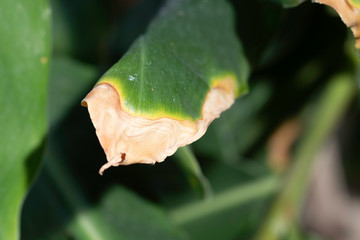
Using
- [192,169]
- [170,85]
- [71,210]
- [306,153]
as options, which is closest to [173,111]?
[170,85]

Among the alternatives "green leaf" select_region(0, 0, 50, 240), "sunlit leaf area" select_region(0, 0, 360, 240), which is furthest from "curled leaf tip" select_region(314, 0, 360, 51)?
"green leaf" select_region(0, 0, 50, 240)

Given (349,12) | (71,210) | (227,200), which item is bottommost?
(227,200)

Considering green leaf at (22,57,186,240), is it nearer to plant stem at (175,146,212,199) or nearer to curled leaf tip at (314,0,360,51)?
plant stem at (175,146,212,199)

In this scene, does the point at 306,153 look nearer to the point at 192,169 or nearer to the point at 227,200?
the point at 227,200

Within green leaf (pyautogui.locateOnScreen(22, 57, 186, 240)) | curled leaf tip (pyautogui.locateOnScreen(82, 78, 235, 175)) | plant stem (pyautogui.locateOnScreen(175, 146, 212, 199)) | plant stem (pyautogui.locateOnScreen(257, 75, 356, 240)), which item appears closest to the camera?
curled leaf tip (pyautogui.locateOnScreen(82, 78, 235, 175))

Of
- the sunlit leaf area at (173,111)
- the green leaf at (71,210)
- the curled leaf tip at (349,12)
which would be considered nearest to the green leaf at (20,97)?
the sunlit leaf area at (173,111)

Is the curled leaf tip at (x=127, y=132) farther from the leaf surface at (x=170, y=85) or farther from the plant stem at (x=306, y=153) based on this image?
the plant stem at (x=306, y=153)

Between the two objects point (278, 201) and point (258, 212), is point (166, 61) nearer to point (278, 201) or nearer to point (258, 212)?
point (278, 201)

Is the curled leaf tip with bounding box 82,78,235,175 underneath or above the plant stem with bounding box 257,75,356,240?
above
